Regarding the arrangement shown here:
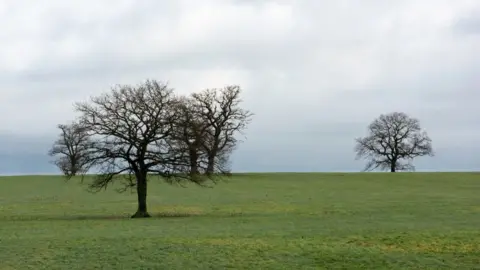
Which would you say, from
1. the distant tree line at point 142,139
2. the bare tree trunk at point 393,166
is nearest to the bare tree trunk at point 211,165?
the distant tree line at point 142,139

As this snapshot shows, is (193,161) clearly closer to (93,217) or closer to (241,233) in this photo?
(93,217)

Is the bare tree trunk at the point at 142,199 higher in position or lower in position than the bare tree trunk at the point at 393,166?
lower

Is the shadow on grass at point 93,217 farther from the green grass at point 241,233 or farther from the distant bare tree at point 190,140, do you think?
the distant bare tree at point 190,140

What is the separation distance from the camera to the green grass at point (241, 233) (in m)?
19.7

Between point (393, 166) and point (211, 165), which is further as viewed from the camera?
point (393, 166)

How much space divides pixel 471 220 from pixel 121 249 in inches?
687

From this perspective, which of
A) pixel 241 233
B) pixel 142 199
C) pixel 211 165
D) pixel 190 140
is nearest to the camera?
pixel 241 233

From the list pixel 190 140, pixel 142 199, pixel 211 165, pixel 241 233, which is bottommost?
pixel 241 233

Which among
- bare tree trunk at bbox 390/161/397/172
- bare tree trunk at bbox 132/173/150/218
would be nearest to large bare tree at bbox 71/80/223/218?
bare tree trunk at bbox 132/173/150/218

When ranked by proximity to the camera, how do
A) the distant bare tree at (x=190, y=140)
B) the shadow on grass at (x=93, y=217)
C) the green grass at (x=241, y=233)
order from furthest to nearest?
the distant bare tree at (x=190, y=140) < the shadow on grass at (x=93, y=217) < the green grass at (x=241, y=233)

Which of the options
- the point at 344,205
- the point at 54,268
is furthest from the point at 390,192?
the point at 54,268

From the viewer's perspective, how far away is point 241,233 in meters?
26.6

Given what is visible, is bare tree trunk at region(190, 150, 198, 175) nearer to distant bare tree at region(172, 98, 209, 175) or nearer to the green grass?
distant bare tree at region(172, 98, 209, 175)

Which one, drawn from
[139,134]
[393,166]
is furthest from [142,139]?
[393,166]
